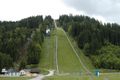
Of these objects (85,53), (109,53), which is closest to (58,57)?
(85,53)

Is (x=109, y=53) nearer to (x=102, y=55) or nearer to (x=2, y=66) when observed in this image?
(x=102, y=55)

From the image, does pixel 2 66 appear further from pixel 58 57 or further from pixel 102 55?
pixel 102 55

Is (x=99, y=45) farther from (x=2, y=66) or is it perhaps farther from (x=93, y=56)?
(x=2, y=66)

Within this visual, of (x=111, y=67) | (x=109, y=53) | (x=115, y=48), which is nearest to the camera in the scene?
(x=111, y=67)

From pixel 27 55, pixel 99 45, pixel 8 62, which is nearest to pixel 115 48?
pixel 99 45

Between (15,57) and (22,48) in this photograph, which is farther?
(22,48)

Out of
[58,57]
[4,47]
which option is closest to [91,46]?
[58,57]

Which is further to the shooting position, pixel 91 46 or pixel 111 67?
pixel 91 46

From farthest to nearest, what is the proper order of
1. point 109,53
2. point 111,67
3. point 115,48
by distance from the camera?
1. point 115,48
2. point 109,53
3. point 111,67
